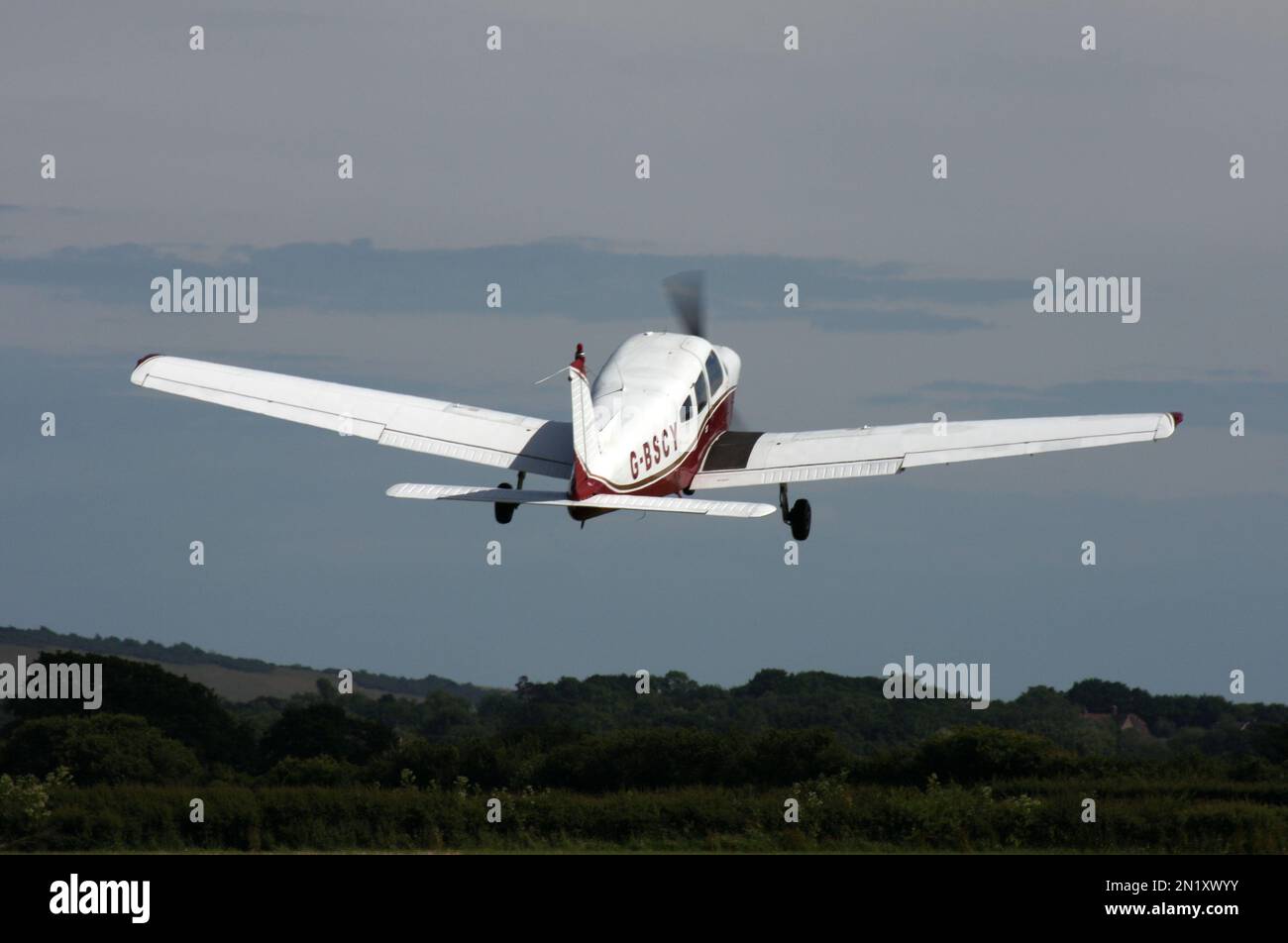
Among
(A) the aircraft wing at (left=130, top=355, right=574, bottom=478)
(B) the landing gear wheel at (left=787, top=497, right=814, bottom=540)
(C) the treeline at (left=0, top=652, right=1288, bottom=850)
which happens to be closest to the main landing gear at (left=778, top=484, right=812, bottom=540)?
(B) the landing gear wheel at (left=787, top=497, right=814, bottom=540)

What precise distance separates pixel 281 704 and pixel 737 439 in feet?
116

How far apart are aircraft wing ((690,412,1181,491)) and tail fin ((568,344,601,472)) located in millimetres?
4819

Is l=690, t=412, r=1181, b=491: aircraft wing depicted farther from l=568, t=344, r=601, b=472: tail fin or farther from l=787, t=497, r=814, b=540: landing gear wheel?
l=568, t=344, r=601, b=472: tail fin

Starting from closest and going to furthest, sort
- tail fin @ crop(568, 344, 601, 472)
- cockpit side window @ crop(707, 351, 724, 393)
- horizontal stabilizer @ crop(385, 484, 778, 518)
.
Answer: horizontal stabilizer @ crop(385, 484, 778, 518), tail fin @ crop(568, 344, 601, 472), cockpit side window @ crop(707, 351, 724, 393)

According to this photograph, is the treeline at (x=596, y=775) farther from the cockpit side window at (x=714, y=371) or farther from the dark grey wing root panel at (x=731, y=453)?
the cockpit side window at (x=714, y=371)

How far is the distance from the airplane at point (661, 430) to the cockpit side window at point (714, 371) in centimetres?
4

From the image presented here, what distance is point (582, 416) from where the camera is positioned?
29078 millimetres

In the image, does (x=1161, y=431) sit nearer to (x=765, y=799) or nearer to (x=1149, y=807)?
(x=1149, y=807)

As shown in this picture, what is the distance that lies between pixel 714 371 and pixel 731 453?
6.89 ft

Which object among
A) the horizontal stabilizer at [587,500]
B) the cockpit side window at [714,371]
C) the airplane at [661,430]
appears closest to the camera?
the horizontal stabilizer at [587,500]

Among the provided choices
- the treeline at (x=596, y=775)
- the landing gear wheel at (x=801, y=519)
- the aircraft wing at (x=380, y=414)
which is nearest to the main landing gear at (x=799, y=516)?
the landing gear wheel at (x=801, y=519)

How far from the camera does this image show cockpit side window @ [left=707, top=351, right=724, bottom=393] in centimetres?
3503

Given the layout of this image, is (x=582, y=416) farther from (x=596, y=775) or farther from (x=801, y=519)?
(x=596, y=775)

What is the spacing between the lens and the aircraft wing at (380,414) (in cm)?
3262
